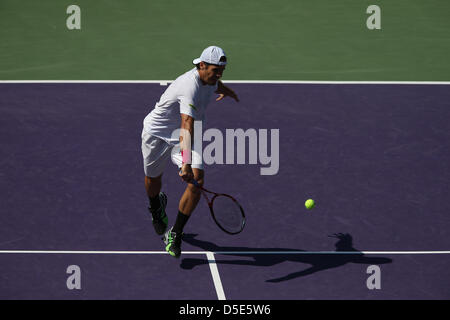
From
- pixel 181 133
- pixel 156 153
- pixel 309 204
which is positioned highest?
pixel 181 133

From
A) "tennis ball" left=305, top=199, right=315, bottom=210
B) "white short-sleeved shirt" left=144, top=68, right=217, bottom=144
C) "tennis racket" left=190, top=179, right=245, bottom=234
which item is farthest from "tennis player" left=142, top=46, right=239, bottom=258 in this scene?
"tennis ball" left=305, top=199, right=315, bottom=210

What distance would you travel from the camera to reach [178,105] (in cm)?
918

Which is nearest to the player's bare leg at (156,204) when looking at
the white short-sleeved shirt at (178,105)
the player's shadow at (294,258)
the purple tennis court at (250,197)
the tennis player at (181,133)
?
the tennis player at (181,133)

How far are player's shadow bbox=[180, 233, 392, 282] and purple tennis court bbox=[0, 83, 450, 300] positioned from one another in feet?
0.08

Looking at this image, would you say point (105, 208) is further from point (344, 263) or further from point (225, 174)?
point (344, 263)

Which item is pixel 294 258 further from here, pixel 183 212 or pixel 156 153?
pixel 156 153
